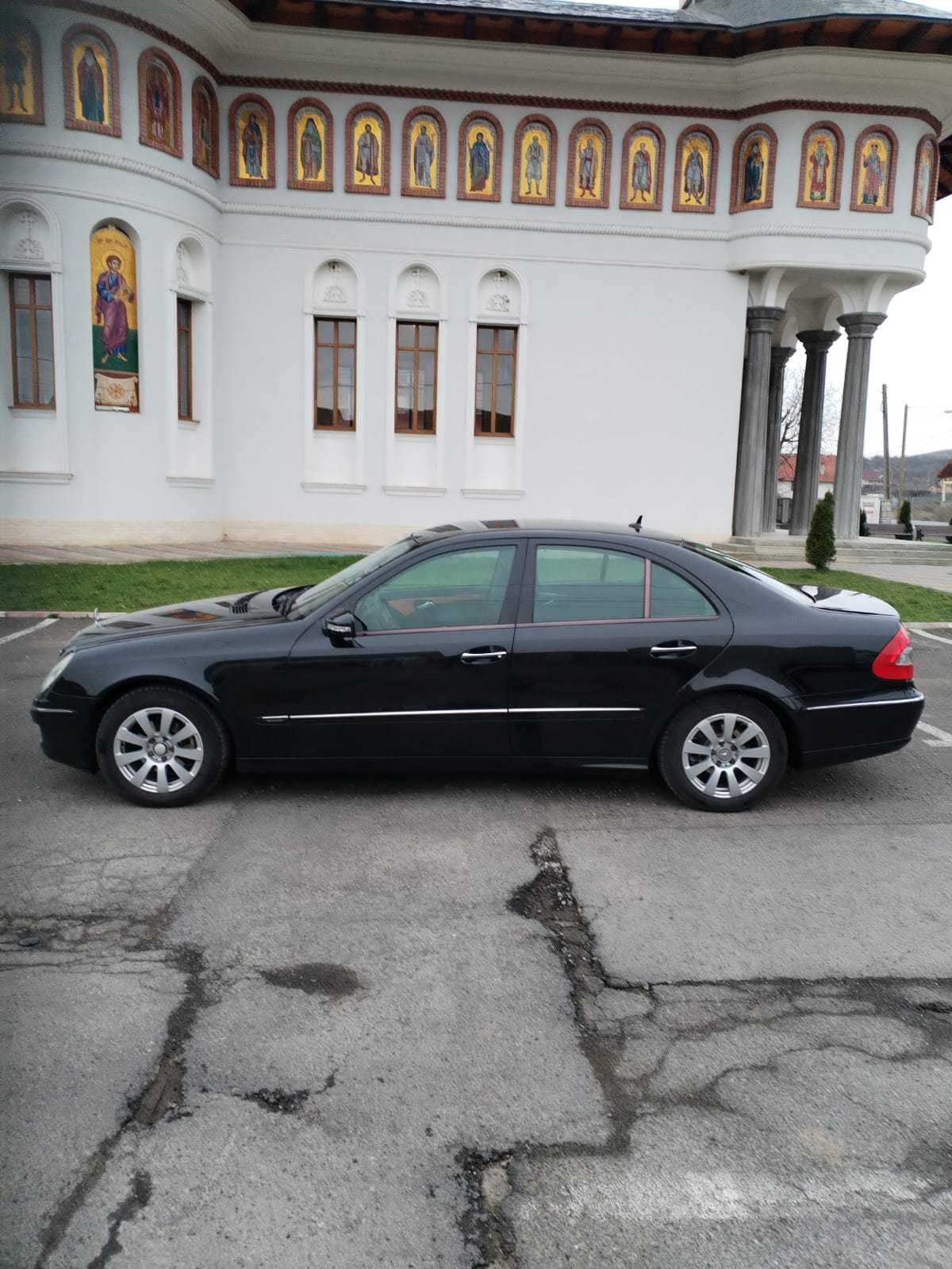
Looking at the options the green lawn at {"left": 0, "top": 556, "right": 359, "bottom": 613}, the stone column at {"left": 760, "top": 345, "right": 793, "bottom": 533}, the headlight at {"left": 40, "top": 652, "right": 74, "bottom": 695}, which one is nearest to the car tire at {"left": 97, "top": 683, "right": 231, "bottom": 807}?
the headlight at {"left": 40, "top": 652, "right": 74, "bottom": 695}

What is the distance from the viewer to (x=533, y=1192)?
2631 mm

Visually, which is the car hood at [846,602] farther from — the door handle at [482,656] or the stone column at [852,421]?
the stone column at [852,421]

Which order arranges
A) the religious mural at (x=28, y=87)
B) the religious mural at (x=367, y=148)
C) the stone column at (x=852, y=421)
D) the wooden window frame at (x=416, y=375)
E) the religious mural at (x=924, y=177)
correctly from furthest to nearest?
the stone column at (x=852, y=421), the wooden window frame at (x=416, y=375), the religious mural at (x=924, y=177), the religious mural at (x=367, y=148), the religious mural at (x=28, y=87)

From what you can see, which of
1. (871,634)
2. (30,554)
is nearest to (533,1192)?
(871,634)

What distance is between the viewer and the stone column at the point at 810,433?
25188 millimetres

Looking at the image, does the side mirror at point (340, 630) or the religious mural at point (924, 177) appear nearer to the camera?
the side mirror at point (340, 630)

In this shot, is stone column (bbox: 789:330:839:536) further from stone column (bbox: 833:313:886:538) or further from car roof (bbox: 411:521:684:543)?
car roof (bbox: 411:521:684:543)

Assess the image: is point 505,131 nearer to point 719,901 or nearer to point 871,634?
point 871,634

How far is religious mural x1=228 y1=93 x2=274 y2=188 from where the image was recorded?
65.9ft

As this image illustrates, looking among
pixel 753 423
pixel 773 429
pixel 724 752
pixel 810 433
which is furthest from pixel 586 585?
pixel 773 429

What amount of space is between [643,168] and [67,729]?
19.3 m

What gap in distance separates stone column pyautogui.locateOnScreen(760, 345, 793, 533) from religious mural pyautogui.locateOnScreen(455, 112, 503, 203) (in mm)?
8894

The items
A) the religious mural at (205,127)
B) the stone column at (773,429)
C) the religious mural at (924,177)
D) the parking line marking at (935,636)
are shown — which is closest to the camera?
the parking line marking at (935,636)

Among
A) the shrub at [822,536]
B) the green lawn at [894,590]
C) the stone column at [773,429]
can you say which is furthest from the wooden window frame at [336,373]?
the stone column at [773,429]
